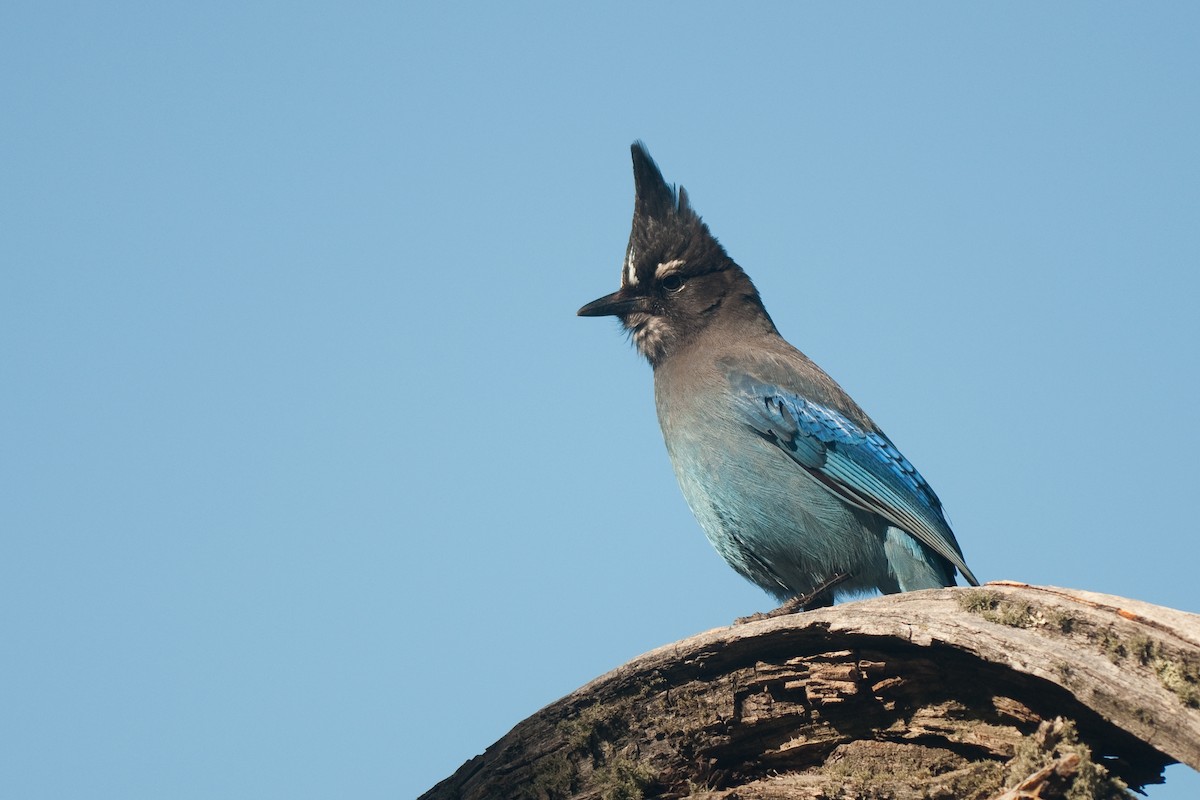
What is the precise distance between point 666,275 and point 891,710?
4.29m

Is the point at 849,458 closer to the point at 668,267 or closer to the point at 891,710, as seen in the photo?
the point at 668,267

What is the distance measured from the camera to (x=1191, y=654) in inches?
152

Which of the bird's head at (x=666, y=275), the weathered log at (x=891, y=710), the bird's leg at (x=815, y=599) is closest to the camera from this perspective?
the weathered log at (x=891, y=710)

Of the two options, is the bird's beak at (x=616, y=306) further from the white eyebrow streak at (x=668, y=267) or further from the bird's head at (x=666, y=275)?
the white eyebrow streak at (x=668, y=267)

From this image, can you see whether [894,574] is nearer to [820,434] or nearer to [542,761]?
[820,434]

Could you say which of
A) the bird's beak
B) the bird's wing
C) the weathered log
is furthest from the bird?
the weathered log

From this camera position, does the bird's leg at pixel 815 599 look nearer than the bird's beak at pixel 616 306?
Yes

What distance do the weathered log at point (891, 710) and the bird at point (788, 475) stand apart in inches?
73.8

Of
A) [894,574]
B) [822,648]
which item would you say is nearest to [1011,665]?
[822,648]

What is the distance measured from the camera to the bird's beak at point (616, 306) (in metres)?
8.02

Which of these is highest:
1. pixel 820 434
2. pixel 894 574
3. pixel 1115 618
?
pixel 820 434

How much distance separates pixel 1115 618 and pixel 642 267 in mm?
4540

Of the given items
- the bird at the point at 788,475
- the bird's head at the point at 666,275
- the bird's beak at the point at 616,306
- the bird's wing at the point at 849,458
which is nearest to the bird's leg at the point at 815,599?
the bird at the point at 788,475

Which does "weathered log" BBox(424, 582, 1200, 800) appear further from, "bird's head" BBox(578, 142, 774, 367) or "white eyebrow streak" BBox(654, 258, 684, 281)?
"white eyebrow streak" BBox(654, 258, 684, 281)
